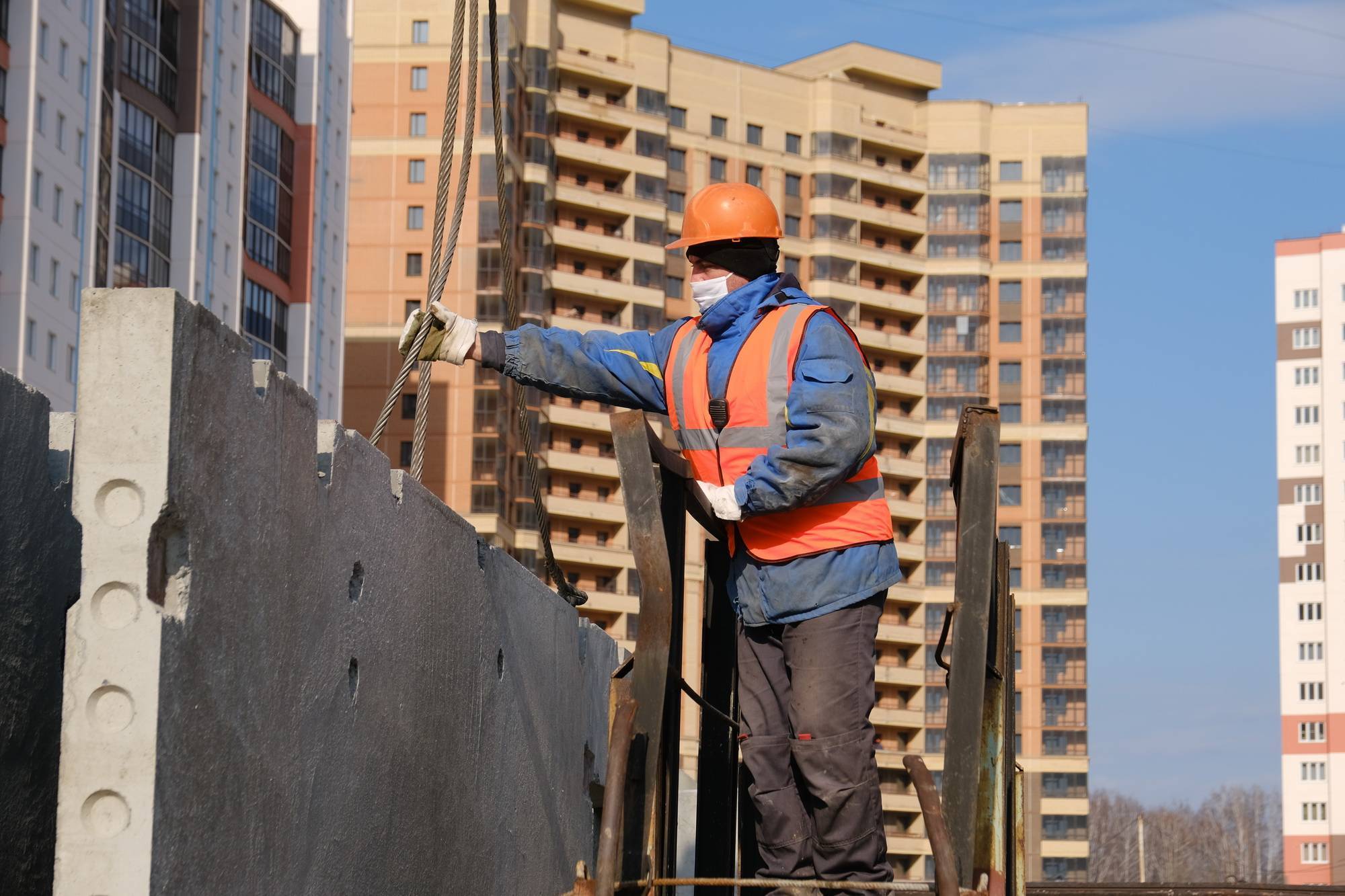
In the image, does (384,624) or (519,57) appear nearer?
(384,624)

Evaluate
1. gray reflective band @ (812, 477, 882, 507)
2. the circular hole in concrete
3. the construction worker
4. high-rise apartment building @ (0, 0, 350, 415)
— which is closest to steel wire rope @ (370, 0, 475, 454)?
the construction worker

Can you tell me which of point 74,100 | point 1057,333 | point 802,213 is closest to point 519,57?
point 802,213

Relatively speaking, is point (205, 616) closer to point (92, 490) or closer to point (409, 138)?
point (92, 490)

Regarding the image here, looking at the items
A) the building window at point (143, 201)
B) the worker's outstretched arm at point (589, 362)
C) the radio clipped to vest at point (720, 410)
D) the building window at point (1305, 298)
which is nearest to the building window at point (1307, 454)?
the building window at point (1305, 298)

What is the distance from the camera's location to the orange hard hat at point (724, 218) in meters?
5.55

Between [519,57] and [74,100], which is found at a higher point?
[519,57]

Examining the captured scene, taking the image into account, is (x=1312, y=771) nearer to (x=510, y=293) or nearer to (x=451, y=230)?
(x=510, y=293)

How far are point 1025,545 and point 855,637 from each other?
112444 millimetres

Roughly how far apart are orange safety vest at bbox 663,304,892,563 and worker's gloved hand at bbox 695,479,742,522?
0.09m

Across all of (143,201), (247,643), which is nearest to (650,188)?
(143,201)

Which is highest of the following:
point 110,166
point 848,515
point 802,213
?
point 802,213

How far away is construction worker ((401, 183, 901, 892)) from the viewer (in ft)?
16.7

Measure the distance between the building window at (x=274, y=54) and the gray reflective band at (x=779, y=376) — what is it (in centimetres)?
7292

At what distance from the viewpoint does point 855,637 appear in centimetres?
520
